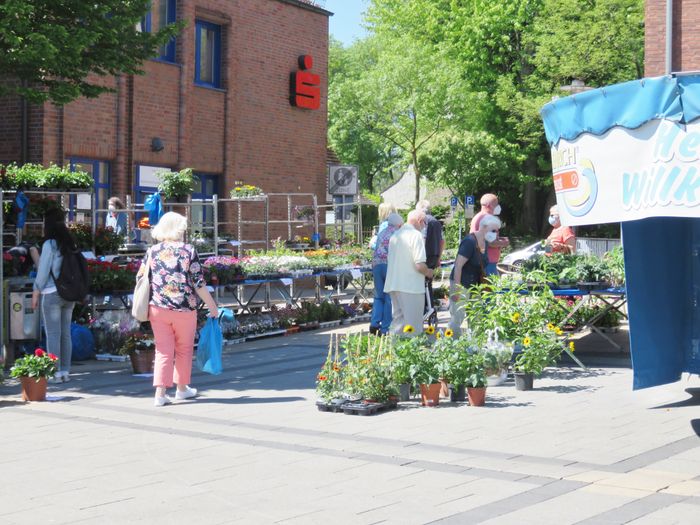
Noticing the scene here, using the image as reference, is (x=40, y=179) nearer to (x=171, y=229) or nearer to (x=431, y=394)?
(x=171, y=229)

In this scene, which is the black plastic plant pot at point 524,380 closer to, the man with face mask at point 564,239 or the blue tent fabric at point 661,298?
the blue tent fabric at point 661,298

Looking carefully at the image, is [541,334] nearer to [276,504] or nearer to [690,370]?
[690,370]

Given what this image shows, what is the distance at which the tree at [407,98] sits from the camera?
4147cm

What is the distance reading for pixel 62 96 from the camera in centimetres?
1300

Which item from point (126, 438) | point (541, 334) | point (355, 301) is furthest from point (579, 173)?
point (355, 301)

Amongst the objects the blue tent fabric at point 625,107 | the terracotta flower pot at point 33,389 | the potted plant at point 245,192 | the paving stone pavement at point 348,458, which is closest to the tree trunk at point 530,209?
the potted plant at point 245,192

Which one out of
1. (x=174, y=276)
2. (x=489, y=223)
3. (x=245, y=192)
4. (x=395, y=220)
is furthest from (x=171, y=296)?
(x=245, y=192)

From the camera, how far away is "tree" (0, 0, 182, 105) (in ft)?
39.1

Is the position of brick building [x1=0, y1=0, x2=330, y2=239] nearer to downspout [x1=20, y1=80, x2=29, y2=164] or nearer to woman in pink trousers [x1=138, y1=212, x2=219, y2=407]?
downspout [x1=20, y1=80, x2=29, y2=164]

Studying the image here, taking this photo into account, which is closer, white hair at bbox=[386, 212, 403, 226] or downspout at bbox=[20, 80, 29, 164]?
white hair at bbox=[386, 212, 403, 226]

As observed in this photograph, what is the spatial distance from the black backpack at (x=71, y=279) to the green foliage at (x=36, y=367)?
124cm

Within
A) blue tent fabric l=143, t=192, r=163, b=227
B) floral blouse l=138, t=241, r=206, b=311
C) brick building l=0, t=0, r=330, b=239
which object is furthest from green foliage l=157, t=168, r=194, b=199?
floral blouse l=138, t=241, r=206, b=311

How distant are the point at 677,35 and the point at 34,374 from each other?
1655 cm

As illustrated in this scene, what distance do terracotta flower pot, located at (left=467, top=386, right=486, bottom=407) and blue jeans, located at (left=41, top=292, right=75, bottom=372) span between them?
15.8 feet
